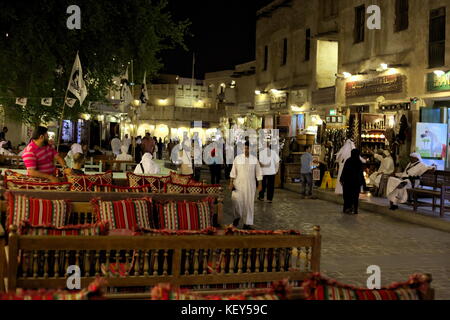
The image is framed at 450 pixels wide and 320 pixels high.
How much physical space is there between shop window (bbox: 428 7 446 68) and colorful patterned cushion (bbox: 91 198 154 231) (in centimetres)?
1495

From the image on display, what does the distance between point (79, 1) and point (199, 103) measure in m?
51.9

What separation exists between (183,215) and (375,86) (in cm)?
1718

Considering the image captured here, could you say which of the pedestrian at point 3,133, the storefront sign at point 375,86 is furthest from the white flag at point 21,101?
the storefront sign at point 375,86

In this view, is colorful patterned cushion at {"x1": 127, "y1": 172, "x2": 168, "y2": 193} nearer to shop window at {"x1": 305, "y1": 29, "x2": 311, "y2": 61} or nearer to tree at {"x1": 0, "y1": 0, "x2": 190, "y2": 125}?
tree at {"x1": 0, "y1": 0, "x2": 190, "y2": 125}

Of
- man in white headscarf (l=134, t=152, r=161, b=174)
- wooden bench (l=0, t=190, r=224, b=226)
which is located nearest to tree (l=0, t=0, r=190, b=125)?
man in white headscarf (l=134, t=152, r=161, b=174)

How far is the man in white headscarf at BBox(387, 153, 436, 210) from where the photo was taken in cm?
1611

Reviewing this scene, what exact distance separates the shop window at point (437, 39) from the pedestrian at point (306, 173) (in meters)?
5.24

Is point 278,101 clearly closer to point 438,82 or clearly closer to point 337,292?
point 438,82

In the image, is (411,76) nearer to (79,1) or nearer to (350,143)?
(350,143)

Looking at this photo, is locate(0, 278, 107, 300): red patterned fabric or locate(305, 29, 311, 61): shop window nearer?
locate(0, 278, 107, 300): red patterned fabric

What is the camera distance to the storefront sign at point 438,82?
61.0ft

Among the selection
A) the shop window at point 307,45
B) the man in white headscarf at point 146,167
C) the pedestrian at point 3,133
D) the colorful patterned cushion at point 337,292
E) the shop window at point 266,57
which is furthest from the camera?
the shop window at point 266,57

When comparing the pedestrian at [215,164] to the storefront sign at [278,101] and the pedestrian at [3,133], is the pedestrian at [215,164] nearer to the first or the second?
the pedestrian at [3,133]

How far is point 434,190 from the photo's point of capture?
1542 cm
